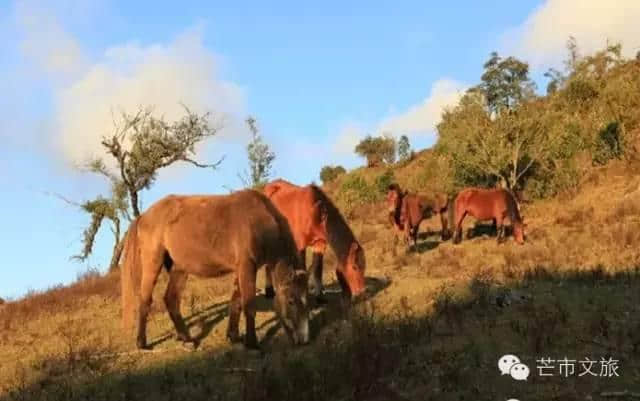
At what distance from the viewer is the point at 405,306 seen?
39.4 ft

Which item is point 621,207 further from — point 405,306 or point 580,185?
point 405,306

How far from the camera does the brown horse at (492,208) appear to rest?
955 inches

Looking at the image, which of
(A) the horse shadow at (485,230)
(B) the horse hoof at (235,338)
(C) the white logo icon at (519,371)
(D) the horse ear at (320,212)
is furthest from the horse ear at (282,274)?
(A) the horse shadow at (485,230)

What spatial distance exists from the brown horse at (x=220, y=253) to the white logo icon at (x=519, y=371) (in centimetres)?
329

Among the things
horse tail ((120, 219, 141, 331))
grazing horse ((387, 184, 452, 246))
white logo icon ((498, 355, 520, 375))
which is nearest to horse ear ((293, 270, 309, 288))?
white logo icon ((498, 355, 520, 375))

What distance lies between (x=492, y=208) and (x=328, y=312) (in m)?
14.6

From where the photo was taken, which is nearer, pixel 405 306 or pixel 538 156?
pixel 405 306

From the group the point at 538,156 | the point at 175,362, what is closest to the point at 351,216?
the point at 538,156

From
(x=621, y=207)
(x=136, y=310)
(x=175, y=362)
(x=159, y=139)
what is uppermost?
(x=159, y=139)

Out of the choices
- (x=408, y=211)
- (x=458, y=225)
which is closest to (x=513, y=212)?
(x=458, y=225)

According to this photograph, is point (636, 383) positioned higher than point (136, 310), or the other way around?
point (136, 310)

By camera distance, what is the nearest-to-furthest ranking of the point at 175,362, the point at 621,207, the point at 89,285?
1. the point at 175,362
2. the point at 89,285
3. the point at 621,207

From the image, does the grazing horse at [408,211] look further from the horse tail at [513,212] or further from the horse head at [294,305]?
the horse head at [294,305]

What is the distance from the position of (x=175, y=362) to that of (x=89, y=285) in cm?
1198
